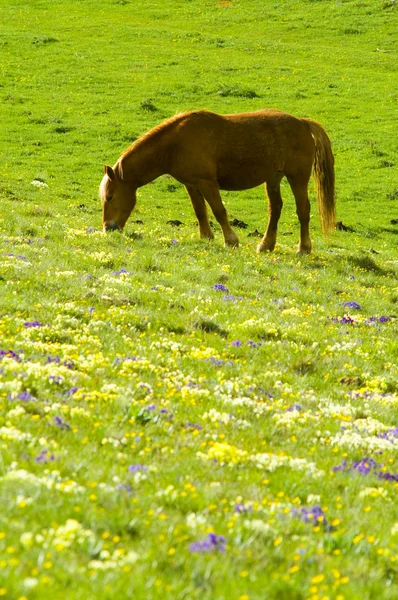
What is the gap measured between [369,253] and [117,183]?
741 cm

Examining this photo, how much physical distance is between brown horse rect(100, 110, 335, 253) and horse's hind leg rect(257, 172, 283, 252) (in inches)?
1.0

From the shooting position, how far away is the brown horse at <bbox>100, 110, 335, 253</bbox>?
18.5 metres

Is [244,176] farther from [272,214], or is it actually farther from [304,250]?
[304,250]

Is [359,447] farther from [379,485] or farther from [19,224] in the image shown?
[19,224]

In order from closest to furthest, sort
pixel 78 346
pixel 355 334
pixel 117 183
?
pixel 78 346 < pixel 355 334 < pixel 117 183

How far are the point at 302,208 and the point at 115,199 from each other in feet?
16.8

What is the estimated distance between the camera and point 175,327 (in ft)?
34.9

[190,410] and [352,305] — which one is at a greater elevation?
[190,410]

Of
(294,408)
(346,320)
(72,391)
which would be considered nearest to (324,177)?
(346,320)

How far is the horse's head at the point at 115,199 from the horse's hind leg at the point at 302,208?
4.41 m

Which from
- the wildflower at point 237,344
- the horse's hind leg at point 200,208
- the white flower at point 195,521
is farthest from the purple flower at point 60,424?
the horse's hind leg at point 200,208

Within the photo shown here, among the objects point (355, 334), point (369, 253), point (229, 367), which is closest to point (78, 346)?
point (229, 367)

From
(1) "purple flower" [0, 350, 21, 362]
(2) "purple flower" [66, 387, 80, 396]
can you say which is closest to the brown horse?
(1) "purple flower" [0, 350, 21, 362]

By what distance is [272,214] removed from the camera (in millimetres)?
20016
